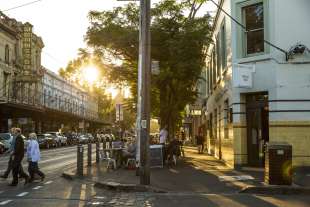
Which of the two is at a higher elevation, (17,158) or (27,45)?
(27,45)

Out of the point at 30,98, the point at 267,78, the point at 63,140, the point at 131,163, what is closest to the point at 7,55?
the point at 30,98

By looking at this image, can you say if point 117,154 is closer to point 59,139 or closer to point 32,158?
point 32,158

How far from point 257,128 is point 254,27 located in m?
3.65

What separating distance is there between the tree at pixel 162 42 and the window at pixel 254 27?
230 inches

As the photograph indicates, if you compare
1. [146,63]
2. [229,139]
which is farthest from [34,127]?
[146,63]

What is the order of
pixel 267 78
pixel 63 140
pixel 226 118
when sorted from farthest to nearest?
pixel 63 140
pixel 226 118
pixel 267 78

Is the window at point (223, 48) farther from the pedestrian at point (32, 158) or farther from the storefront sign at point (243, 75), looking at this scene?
the pedestrian at point (32, 158)

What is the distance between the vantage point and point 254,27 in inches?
808

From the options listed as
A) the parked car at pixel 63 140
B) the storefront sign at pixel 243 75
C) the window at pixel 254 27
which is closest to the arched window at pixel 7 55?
the parked car at pixel 63 140

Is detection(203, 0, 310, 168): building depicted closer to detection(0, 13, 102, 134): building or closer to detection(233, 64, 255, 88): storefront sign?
detection(233, 64, 255, 88): storefront sign

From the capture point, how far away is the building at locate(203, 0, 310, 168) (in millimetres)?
19281

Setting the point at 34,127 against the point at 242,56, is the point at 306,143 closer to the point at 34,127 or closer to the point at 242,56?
the point at 242,56

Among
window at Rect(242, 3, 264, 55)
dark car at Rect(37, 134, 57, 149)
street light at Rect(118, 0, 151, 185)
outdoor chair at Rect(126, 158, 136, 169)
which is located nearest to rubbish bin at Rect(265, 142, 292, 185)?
street light at Rect(118, 0, 151, 185)

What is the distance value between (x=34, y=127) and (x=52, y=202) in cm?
5666
